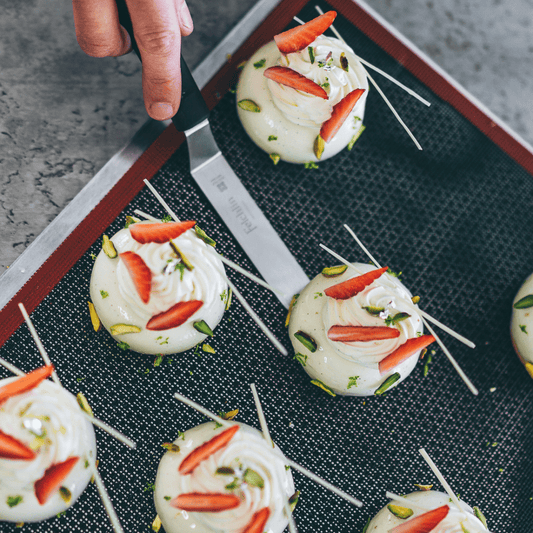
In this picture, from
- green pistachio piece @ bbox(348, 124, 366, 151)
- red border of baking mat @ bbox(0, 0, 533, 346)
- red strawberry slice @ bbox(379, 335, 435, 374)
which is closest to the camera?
red strawberry slice @ bbox(379, 335, 435, 374)

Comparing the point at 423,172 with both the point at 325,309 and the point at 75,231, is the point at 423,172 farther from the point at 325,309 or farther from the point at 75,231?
the point at 75,231

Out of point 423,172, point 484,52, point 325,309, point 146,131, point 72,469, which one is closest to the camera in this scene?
point 72,469

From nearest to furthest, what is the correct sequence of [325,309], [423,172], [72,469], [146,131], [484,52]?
[72,469] < [325,309] < [146,131] < [423,172] < [484,52]

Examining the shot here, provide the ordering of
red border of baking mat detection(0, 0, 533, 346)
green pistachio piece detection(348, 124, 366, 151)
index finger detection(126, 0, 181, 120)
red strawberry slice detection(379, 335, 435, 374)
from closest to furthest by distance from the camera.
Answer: index finger detection(126, 0, 181, 120)
red strawberry slice detection(379, 335, 435, 374)
red border of baking mat detection(0, 0, 533, 346)
green pistachio piece detection(348, 124, 366, 151)

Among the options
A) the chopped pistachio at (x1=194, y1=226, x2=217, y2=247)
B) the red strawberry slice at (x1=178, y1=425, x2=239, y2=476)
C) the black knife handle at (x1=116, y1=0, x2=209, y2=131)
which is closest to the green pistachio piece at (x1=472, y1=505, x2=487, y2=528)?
the red strawberry slice at (x1=178, y1=425, x2=239, y2=476)

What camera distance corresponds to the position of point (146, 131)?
1075 millimetres

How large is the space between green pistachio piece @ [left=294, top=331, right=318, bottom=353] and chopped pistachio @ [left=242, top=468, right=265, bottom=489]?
253 mm

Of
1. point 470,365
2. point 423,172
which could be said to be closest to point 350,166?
point 423,172

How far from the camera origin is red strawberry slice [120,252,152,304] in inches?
34.0

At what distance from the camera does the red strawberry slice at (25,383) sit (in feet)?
2.75

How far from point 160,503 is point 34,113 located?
0.90 metres

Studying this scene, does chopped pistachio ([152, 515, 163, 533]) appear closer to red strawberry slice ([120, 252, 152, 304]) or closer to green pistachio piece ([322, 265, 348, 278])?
red strawberry slice ([120, 252, 152, 304])

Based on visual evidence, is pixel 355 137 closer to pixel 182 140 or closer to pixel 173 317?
pixel 182 140

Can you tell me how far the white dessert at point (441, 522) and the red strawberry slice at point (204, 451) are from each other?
370 millimetres
